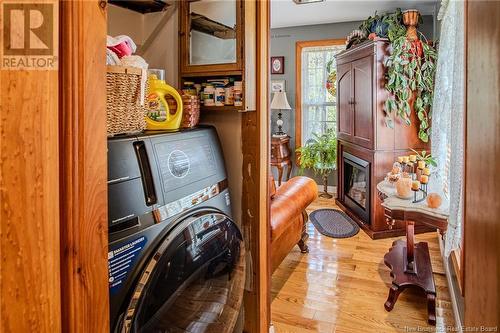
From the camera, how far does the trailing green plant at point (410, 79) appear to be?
3.53m

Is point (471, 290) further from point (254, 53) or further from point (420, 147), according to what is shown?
point (420, 147)

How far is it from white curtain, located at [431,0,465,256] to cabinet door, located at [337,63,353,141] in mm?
1205

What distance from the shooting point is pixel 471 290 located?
107 centimetres

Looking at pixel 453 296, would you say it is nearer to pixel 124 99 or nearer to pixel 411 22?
pixel 124 99

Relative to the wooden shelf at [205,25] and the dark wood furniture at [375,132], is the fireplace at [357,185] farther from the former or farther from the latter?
the wooden shelf at [205,25]

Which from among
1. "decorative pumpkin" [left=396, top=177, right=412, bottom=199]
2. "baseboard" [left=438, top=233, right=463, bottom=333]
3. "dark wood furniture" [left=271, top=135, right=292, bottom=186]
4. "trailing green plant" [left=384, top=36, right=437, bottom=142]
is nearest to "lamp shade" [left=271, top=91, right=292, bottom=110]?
"dark wood furniture" [left=271, top=135, right=292, bottom=186]

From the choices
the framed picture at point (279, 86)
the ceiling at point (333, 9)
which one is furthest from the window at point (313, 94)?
the ceiling at point (333, 9)

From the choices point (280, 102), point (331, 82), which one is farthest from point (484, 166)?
point (331, 82)

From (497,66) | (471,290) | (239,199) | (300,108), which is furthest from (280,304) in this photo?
(300,108)

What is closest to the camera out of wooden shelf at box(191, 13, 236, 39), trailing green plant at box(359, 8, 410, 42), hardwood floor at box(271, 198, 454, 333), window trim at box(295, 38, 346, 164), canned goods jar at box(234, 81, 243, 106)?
canned goods jar at box(234, 81, 243, 106)

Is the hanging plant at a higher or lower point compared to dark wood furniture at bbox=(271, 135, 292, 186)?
higher

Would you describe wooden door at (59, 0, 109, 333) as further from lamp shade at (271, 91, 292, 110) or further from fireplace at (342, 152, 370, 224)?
lamp shade at (271, 91, 292, 110)

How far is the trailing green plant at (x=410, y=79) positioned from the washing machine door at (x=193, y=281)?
2.73 metres

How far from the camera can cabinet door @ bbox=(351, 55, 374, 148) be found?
148 inches
